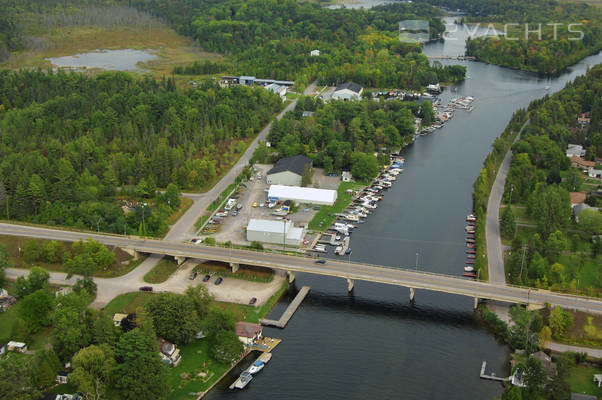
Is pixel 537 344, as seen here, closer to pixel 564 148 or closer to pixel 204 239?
pixel 204 239

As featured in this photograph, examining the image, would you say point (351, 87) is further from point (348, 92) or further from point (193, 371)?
point (193, 371)

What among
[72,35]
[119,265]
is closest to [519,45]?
[72,35]

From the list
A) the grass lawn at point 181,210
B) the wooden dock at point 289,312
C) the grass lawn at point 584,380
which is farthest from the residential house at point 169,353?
the grass lawn at point 584,380

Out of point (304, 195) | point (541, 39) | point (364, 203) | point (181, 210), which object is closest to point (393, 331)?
point (364, 203)

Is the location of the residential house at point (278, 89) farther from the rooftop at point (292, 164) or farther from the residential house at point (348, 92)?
the rooftop at point (292, 164)

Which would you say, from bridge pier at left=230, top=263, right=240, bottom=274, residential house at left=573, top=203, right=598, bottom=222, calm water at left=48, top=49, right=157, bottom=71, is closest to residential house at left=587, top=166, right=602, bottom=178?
residential house at left=573, top=203, right=598, bottom=222
